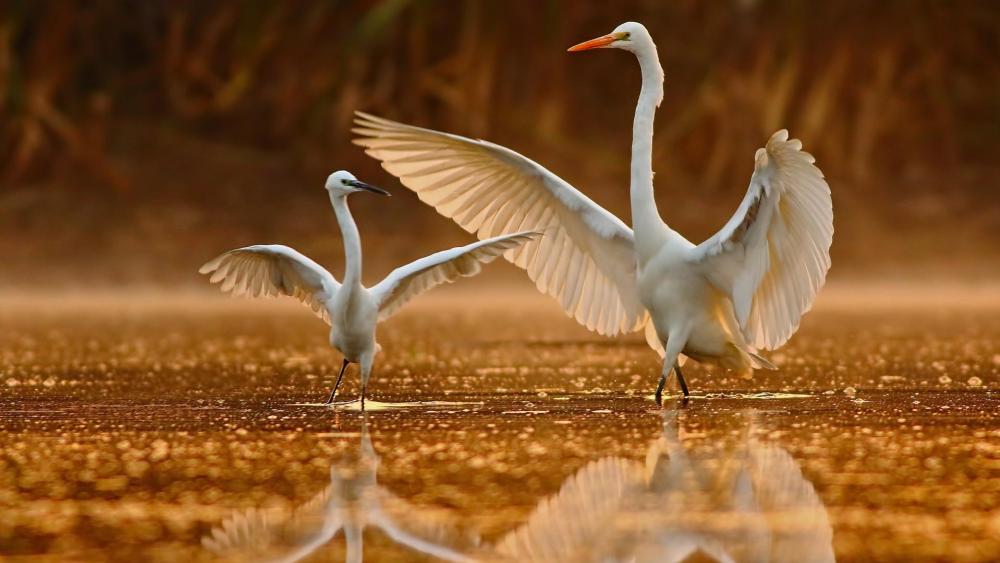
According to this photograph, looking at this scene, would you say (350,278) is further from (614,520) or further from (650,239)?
(614,520)

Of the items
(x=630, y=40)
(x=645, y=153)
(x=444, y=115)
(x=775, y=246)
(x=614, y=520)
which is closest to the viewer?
(x=614, y=520)

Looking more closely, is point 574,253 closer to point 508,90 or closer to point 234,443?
point 234,443

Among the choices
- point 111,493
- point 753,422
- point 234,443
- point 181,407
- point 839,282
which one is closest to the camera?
point 111,493

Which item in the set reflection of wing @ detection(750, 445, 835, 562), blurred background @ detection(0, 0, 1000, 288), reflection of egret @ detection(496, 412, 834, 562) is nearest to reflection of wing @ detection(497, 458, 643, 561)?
reflection of egret @ detection(496, 412, 834, 562)

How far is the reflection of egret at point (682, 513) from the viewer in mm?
4223

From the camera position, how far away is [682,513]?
4.73 meters

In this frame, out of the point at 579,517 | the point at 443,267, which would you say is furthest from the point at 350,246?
the point at 579,517

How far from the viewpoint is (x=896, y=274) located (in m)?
16.9

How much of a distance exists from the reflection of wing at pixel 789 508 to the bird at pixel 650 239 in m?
1.64

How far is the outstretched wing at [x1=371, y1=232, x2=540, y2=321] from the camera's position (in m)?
7.91

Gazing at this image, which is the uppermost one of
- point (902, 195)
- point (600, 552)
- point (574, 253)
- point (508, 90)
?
point (508, 90)

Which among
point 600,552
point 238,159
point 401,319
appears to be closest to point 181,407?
point 600,552

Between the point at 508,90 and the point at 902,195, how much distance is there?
4.31 metres

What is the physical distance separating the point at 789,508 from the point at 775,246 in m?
2.92
